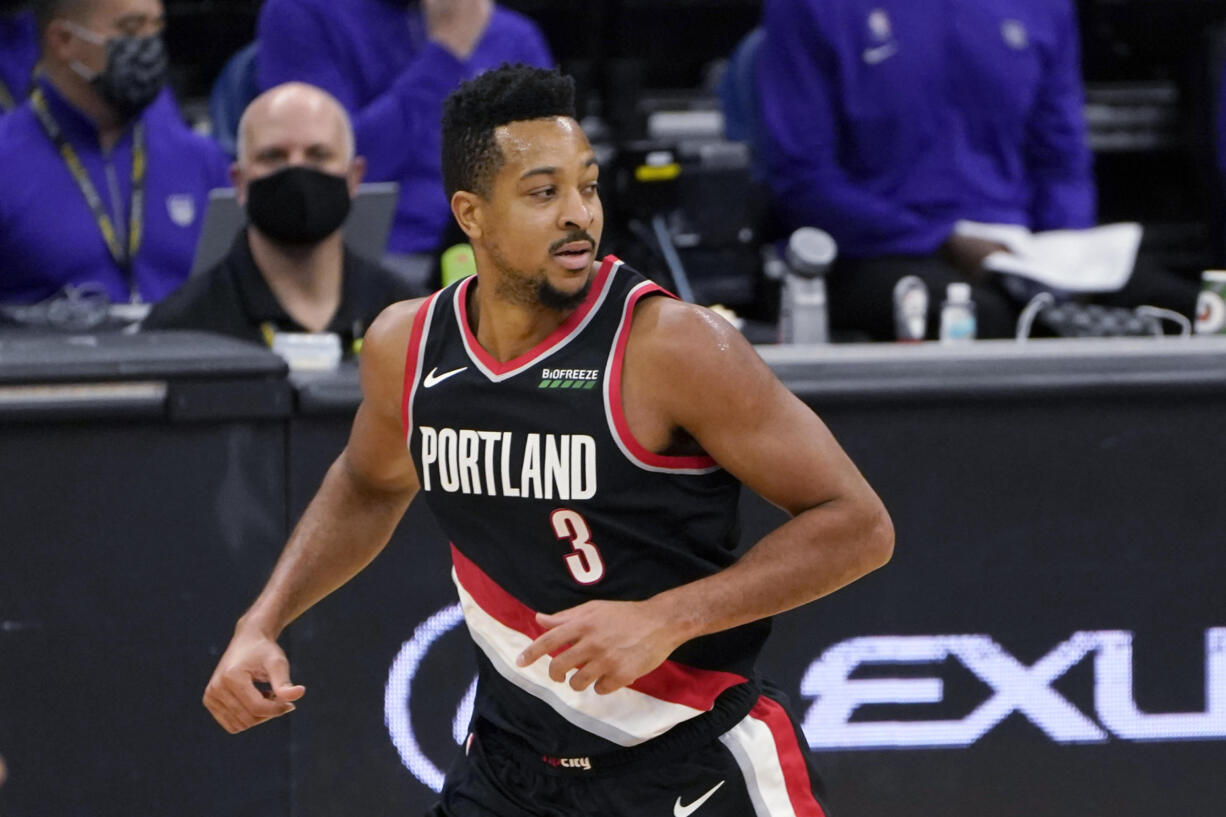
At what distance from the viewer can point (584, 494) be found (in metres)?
2.48

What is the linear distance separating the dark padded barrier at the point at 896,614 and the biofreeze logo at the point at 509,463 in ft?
3.17

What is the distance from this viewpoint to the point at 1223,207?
667cm

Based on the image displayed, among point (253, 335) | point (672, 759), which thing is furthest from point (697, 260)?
point (672, 759)

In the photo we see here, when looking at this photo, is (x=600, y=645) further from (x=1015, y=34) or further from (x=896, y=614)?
(x=1015, y=34)

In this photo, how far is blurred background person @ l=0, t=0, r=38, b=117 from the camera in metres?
5.90

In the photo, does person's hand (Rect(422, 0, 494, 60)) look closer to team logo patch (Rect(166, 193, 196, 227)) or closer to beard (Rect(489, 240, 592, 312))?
team logo patch (Rect(166, 193, 196, 227))

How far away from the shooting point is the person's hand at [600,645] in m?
2.18

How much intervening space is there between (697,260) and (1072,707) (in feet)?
7.30

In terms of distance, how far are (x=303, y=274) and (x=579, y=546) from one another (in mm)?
2030

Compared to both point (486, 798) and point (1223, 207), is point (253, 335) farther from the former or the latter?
point (1223, 207)

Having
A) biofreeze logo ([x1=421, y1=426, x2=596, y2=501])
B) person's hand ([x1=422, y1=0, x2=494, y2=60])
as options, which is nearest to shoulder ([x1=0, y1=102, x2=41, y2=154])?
person's hand ([x1=422, y1=0, x2=494, y2=60])

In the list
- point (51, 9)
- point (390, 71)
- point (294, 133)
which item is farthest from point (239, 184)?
point (390, 71)

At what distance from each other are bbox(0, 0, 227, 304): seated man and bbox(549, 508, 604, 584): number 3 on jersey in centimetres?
290

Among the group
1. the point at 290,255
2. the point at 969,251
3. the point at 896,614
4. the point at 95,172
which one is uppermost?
the point at 95,172
